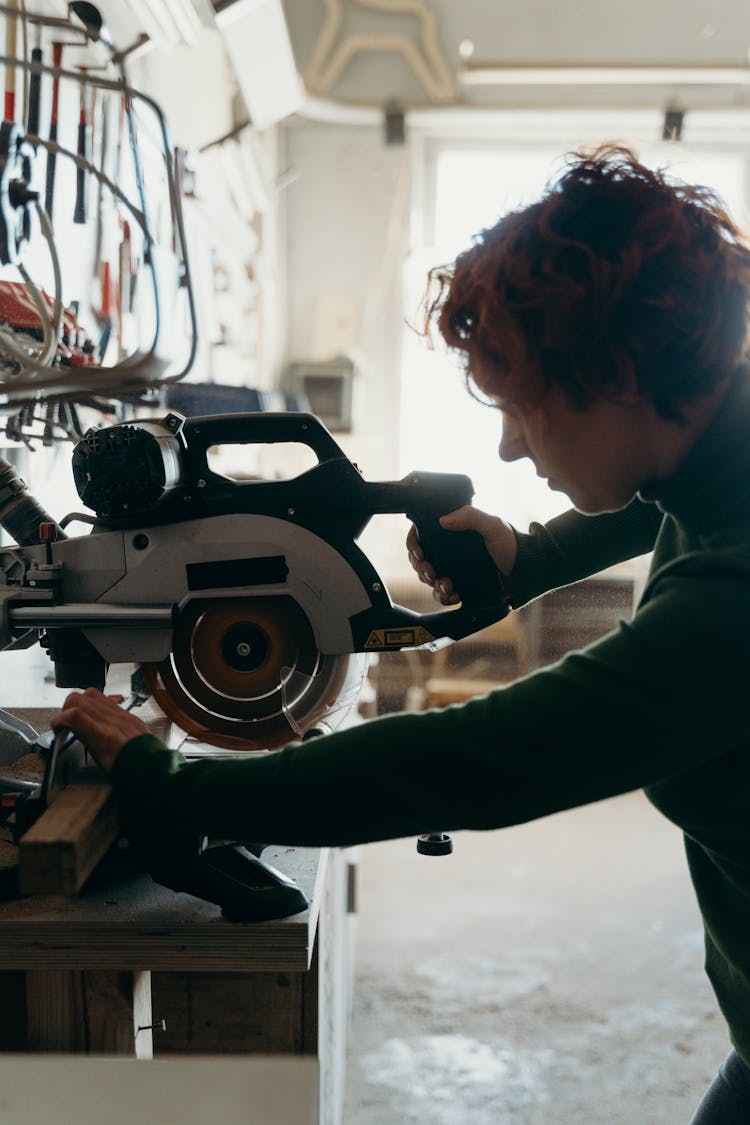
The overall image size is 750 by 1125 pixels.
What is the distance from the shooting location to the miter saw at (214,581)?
0.95 metres

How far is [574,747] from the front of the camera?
62 centimetres

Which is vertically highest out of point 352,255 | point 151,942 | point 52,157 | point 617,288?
point 52,157

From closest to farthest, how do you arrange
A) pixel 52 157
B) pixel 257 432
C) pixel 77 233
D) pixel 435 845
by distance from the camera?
pixel 435 845 → pixel 257 432 → pixel 52 157 → pixel 77 233

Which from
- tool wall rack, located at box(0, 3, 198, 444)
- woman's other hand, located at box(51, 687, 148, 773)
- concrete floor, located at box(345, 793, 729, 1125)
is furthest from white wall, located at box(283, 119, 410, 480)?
woman's other hand, located at box(51, 687, 148, 773)

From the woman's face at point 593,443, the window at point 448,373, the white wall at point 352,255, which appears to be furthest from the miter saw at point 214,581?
the white wall at point 352,255

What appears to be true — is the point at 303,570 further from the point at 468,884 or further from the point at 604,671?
the point at 468,884

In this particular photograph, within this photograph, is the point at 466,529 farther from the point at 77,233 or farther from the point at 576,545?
the point at 77,233

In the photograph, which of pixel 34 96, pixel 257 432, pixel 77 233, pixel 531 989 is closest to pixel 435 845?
pixel 257 432

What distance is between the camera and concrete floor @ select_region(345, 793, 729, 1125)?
2.11 meters

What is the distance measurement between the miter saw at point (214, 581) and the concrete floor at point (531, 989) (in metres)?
1.40

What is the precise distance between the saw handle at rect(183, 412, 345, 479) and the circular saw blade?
144mm

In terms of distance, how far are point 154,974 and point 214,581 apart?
1.26ft

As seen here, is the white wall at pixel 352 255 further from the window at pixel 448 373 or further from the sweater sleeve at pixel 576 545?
the sweater sleeve at pixel 576 545

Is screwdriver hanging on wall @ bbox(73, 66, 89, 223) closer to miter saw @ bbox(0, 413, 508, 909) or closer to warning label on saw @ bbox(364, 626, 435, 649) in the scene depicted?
miter saw @ bbox(0, 413, 508, 909)
